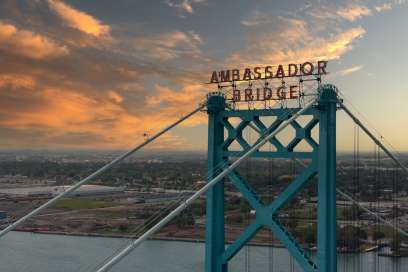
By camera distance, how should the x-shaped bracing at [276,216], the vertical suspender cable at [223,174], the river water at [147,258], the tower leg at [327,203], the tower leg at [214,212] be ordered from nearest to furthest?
1. the vertical suspender cable at [223,174]
2. the tower leg at [327,203]
3. the x-shaped bracing at [276,216]
4. the tower leg at [214,212]
5. the river water at [147,258]

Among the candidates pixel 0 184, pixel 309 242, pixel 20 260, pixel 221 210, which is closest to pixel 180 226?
pixel 309 242

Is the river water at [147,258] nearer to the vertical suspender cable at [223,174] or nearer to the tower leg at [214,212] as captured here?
the tower leg at [214,212]

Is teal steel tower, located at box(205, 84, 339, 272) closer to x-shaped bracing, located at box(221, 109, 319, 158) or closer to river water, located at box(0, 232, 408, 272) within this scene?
x-shaped bracing, located at box(221, 109, 319, 158)

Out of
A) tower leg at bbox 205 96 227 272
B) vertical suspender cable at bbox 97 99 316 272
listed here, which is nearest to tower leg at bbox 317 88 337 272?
vertical suspender cable at bbox 97 99 316 272

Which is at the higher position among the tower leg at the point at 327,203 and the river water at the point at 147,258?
the tower leg at the point at 327,203

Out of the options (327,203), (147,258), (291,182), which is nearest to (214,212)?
(291,182)

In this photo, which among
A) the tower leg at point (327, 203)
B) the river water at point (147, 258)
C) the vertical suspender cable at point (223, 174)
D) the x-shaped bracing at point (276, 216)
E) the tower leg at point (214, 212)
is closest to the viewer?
the vertical suspender cable at point (223, 174)

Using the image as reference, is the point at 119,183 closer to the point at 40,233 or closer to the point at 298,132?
the point at 40,233

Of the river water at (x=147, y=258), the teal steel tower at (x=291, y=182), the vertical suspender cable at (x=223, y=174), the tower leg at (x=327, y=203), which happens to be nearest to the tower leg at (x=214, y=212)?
the teal steel tower at (x=291, y=182)

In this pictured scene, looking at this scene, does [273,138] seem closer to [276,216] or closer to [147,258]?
[276,216]
